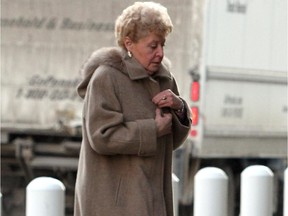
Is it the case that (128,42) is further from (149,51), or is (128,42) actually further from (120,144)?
(120,144)

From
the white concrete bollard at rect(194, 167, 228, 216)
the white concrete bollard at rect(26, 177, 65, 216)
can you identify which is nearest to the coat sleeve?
the white concrete bollard at rect(26, 177, 65, 216)

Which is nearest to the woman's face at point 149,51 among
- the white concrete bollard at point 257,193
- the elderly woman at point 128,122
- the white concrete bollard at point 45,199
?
the elderly woman at point 128,122

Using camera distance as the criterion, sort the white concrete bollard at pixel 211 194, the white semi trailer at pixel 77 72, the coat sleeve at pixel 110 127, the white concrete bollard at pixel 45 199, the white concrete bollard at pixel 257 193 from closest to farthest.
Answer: the coat sleeve at pixel 110 127 < the white concrete bollard at pixel 45 199 < the white concrete bollard at pixel 211 194 < the white concrete bollard at pixel 257 193 < the white semi trailer at pixel 77 72

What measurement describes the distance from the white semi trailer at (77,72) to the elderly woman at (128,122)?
310 inches

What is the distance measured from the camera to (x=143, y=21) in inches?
203

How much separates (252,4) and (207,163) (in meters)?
1.87

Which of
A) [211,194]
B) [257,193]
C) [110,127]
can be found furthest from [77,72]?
[110,127]

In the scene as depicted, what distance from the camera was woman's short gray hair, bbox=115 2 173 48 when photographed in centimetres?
515

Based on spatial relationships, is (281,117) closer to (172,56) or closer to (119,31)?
(172,56)

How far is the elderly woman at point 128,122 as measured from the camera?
202 inches

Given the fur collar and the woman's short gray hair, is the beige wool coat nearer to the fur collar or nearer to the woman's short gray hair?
the fur collar

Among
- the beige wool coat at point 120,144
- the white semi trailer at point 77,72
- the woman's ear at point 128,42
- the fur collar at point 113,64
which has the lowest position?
the white semi trailer at point 77,72

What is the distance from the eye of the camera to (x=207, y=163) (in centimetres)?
1394

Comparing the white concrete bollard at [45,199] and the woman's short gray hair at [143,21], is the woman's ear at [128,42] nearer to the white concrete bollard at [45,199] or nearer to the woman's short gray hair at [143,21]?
the woman's short gray hair at [143,21]
